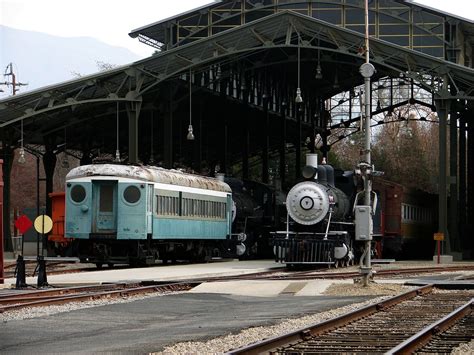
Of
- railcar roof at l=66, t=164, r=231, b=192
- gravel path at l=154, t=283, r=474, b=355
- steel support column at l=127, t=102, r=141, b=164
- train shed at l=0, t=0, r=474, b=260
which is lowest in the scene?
gravel path at l=154, t=283, r=474, b=355

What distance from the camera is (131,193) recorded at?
106 feet

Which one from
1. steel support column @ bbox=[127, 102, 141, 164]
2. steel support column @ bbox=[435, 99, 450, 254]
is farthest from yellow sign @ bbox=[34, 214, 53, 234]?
steel support column @ bbox=[435, 99, 450, 254]

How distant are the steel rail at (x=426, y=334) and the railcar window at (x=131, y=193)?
58.0ft

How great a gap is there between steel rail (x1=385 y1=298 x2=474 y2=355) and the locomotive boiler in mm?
17431

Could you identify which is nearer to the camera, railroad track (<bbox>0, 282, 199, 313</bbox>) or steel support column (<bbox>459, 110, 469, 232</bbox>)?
railroad track (<bbox>0, 282, 199, 313</bbox>)

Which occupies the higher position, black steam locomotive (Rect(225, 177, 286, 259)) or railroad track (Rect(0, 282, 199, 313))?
black steam locomotive (Rect(225, 177, 286, 259))

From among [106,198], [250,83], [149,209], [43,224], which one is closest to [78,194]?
[106,198]

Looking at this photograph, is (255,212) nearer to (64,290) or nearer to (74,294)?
(64,290)

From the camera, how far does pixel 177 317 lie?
1546 centimetres

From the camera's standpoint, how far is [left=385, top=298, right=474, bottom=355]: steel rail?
414 inches

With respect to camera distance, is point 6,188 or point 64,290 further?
point 6,188

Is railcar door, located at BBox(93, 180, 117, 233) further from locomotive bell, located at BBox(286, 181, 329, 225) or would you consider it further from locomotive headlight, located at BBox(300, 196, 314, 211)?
locomotive headlight, located at BBox(300, 196, 314, 211)

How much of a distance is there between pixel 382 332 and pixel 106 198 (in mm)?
20747

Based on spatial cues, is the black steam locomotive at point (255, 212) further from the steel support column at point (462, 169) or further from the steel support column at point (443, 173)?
the steel support column at point (462, 169)
